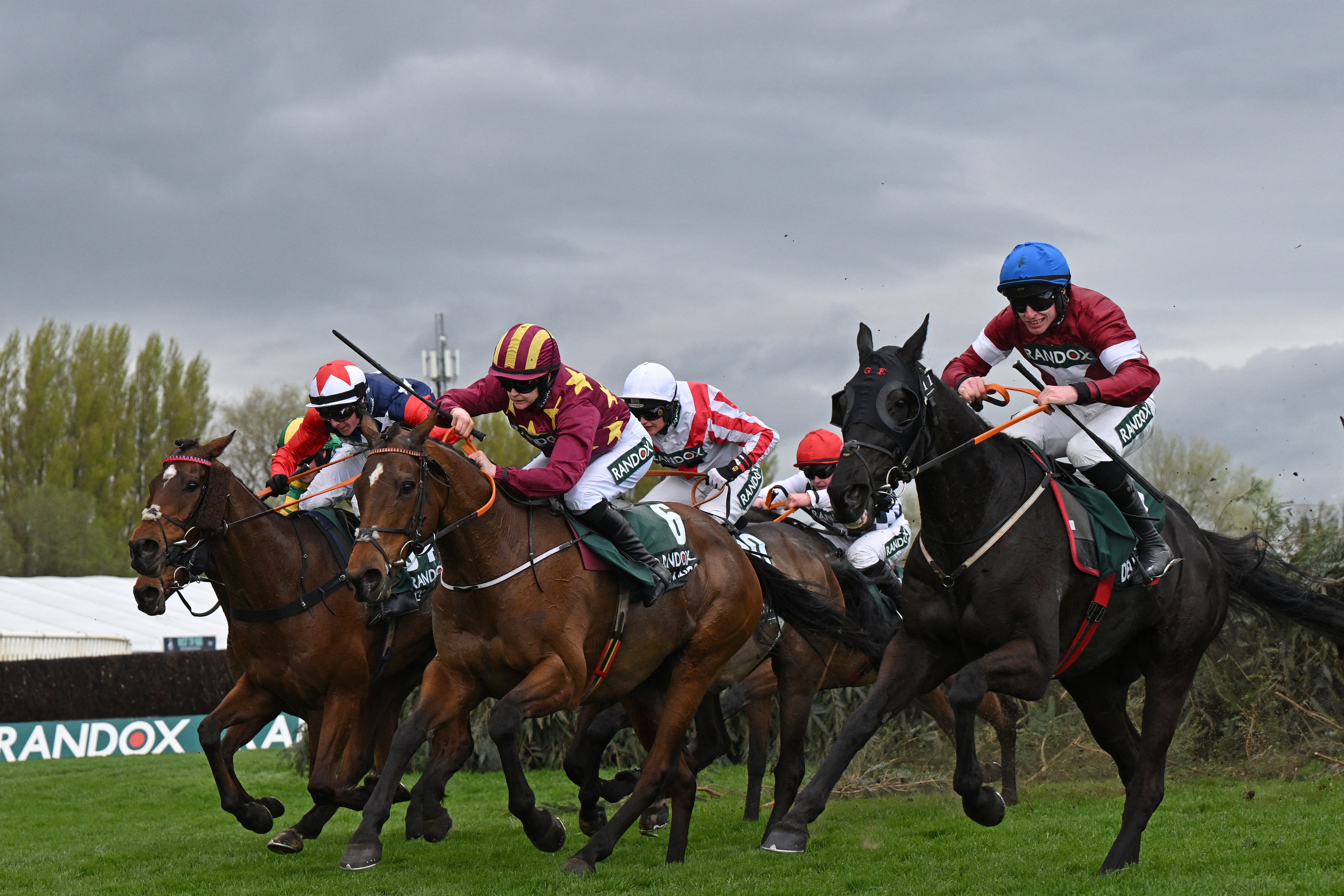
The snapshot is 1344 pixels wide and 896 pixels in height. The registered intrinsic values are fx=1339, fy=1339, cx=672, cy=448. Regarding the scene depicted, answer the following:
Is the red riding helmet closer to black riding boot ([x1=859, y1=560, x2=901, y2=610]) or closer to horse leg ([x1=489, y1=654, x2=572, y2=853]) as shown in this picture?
black riding boot ([x1=859, y1=560, x2=901, y2=610])

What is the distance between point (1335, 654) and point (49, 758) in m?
14.4

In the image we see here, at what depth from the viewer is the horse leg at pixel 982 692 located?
5.09 meters

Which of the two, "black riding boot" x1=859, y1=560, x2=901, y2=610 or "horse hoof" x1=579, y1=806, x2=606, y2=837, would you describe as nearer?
"horse hoof" x1=579, y1=806, x2=606, y2=837

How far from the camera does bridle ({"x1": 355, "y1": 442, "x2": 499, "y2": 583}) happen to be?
17.8 ft

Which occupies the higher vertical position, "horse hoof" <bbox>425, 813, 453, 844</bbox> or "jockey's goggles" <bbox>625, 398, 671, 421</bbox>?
"jockey's goggles" <bbox>625, 398, 671, 421</bbox>

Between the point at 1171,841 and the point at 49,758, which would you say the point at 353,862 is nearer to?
the point at 1171,841

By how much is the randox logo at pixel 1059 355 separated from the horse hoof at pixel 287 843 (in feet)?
15.0

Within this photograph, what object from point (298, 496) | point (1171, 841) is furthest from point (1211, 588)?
point (298, 496)

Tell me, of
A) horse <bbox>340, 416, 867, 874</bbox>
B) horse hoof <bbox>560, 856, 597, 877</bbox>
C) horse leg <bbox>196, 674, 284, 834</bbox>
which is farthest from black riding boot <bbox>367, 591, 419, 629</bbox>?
horse hoof <bbox>560, 856, 597, 877</bbox>

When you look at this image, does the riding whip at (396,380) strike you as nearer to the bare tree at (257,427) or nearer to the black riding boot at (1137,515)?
the black riding boot at (1137,515)

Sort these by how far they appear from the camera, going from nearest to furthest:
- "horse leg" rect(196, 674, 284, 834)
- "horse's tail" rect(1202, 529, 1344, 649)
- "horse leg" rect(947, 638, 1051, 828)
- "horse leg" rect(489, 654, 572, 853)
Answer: "horse leg" rect(947, 638, 1051, 828)
"horse leg" rect(489, 654, 572, 853)
"horse's tail" rect(1202, 529, 1344, 649)
"horse leg" rect(196, 674, 284, 834)

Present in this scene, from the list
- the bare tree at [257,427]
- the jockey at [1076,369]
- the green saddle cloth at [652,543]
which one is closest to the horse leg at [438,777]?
the green saddle cloth at [652,543]

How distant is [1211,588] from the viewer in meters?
6.50

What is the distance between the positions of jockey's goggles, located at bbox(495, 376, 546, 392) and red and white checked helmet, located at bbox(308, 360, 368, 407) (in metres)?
1.63
